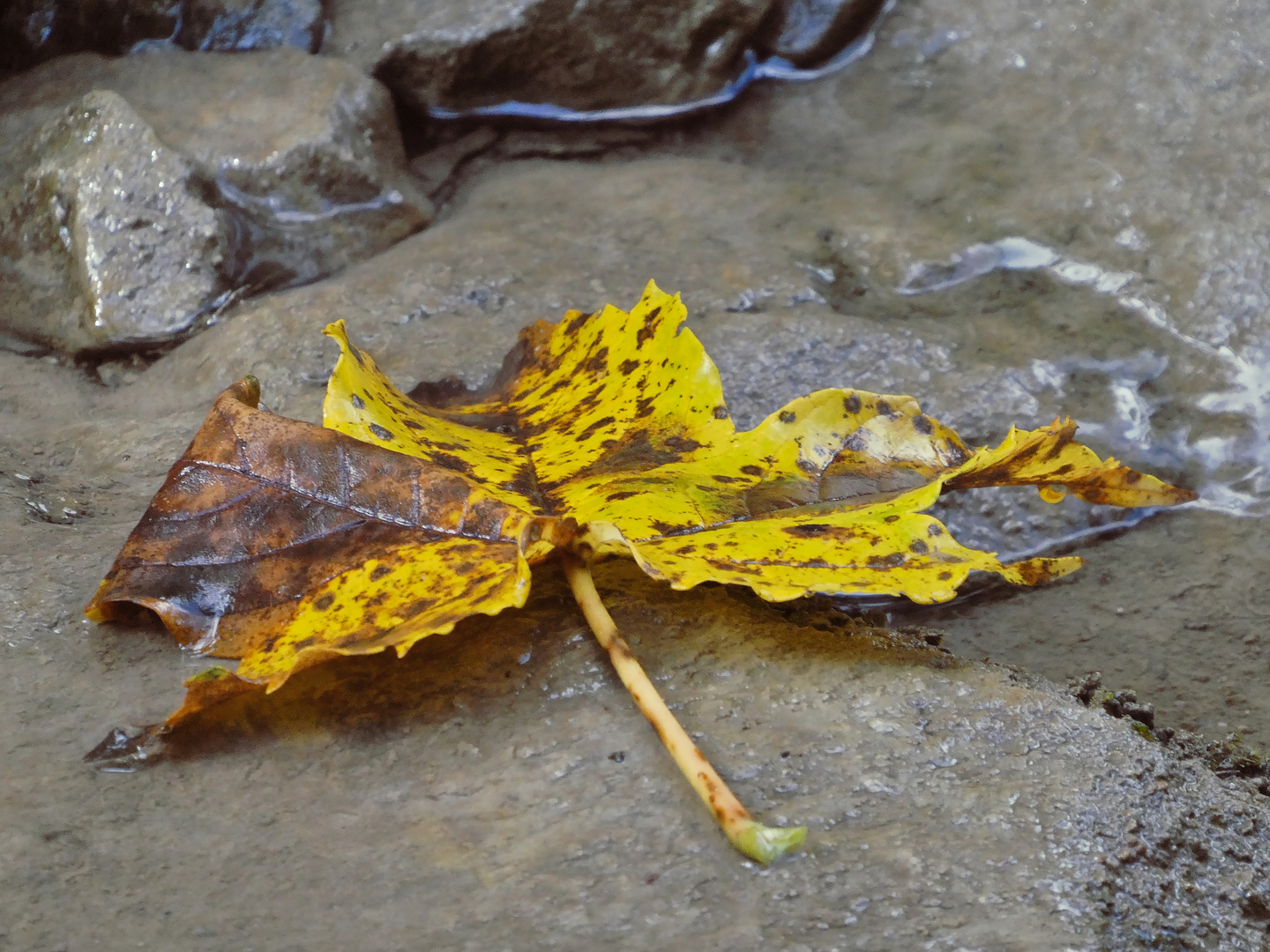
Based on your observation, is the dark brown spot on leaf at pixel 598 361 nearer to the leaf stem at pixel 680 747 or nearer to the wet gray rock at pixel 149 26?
the leaf stem at pixel 680 747

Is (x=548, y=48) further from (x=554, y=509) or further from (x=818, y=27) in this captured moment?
(x=554, y=509)

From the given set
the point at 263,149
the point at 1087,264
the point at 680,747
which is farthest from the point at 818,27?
the point at 680,747

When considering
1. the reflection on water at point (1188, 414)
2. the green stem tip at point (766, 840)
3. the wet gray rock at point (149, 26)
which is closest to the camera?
the green stem tip at point (766, 840)

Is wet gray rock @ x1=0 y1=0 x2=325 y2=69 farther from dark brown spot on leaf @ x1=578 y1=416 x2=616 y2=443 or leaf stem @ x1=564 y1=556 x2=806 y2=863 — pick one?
leaf stem @ x1=564 y1=556 x2=806 y2=863

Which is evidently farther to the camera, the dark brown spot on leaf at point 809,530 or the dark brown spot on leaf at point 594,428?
the dark brown spot on leaf at point 594,428

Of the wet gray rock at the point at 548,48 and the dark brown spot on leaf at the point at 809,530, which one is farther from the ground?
the wet gray rock at the point at 548,48

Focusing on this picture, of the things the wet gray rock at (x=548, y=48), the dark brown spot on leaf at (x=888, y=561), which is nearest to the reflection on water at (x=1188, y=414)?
the dark brown spot on leaf at (x=888, y=561)
